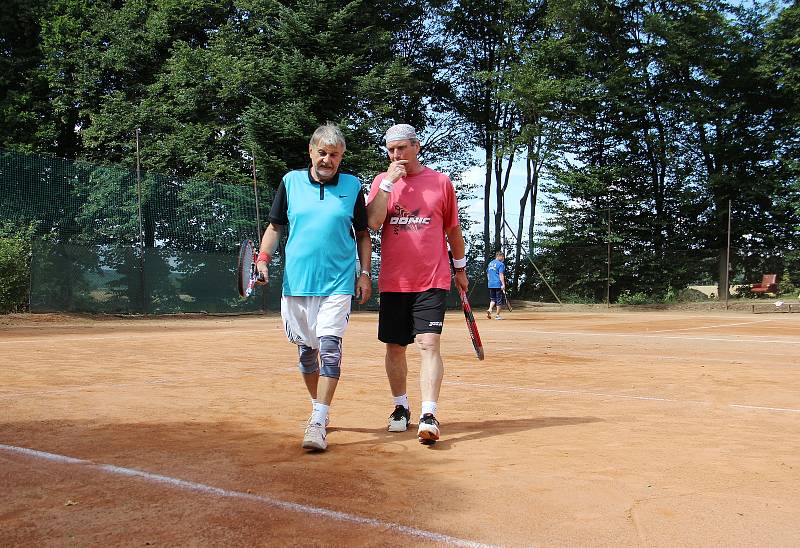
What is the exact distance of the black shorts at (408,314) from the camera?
16.4 ft

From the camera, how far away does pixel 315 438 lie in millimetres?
4465

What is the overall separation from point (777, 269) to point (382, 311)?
91.2 ft

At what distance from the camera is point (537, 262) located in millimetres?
32969

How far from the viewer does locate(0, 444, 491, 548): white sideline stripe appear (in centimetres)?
302

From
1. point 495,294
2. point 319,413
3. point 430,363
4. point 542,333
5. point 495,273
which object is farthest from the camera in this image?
point 495,294

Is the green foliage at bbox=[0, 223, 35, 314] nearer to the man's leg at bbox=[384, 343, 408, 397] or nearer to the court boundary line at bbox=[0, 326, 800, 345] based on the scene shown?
the court boundary line at bbox=[0, 326, 800, 345]

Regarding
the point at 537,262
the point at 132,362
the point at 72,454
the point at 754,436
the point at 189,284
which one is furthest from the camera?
the point at 537,262

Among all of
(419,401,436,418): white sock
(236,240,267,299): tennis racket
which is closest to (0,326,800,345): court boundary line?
(236,240,267,299): tennis racket

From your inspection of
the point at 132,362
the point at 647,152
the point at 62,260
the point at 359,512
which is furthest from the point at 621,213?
the point at 359,512

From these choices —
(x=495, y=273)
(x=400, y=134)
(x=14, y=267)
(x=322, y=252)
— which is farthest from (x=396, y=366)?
(x=495, y=273)

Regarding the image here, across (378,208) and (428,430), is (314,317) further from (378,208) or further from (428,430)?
(428,430)

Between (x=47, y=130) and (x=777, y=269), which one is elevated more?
(x=47, y=130)

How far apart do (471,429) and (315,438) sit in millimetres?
1263

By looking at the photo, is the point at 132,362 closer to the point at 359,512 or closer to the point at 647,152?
the point at 359,512
